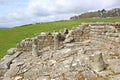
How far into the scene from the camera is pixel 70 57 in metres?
22.5

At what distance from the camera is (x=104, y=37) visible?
24.5 meters

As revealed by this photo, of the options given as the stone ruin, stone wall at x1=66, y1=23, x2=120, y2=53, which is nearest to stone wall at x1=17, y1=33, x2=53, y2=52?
the stone ruin

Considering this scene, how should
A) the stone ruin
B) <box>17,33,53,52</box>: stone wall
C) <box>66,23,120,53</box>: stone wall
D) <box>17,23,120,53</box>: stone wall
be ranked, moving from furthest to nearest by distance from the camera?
1. <box>17,33,53,52</box>: stone wall
2. <box>17,23,120,53</box>: stone wall
3. <box>66,23,120,53</box>: stone wall
4. the stone ruin

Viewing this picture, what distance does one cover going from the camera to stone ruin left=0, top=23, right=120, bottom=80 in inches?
A: 763

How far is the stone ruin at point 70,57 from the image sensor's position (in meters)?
19.4

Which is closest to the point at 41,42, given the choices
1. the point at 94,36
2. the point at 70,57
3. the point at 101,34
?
the point at 94,36

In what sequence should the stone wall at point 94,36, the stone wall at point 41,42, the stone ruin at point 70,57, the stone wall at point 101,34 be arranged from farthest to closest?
the stone wall at point 41,42 < the stone wall at point 94,36 < the stone wall at point 101,34 < the stone ruin at point 70,57

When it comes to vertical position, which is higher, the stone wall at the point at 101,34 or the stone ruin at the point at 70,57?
the stone wall at the point at 101,34

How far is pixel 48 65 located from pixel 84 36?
621 cm

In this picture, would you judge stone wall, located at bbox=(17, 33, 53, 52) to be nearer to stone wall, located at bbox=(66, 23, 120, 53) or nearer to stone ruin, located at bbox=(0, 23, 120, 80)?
stone ruin, located at bbox=(0, 23, 120, 80)

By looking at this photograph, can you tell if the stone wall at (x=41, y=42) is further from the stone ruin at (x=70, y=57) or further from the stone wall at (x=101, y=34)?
the stone wall at (x=101, y=34)

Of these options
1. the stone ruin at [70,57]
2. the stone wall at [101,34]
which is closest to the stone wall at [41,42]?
the stone ruin at [70,57]

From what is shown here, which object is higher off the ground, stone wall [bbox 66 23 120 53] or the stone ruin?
stone wall [bbox 66 23 120 53]

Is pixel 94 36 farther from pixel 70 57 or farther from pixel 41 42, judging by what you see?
pixel 41 42
